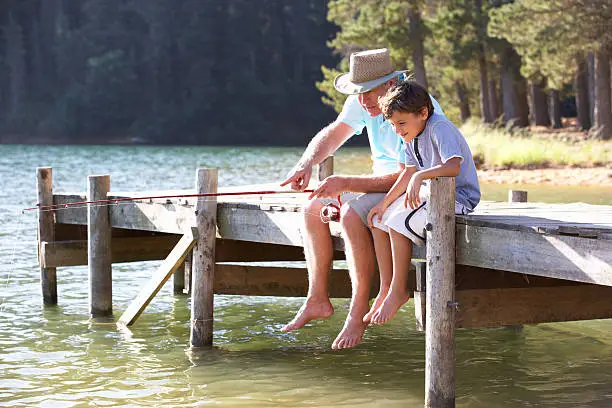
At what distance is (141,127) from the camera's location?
75.0 m

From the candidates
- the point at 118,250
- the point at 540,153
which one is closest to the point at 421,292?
the point at 118,250

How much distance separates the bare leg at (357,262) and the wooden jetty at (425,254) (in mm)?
314

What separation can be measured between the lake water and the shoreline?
13272mm

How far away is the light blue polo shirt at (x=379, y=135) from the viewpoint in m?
7.03

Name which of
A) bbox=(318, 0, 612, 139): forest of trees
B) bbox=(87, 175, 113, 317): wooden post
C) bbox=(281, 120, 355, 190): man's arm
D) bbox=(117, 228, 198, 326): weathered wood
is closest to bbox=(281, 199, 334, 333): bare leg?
bbox=(281, 120, 355, 190): man's arm

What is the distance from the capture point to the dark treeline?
76.4 metres

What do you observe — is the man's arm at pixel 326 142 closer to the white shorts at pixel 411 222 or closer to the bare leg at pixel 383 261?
the bare leg at pixel 383 261

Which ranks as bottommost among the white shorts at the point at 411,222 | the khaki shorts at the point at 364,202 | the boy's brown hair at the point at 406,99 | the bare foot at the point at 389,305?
the bare foot at the point at 389,305

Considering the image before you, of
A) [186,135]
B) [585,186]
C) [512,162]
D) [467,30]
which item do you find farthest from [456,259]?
[186,135]

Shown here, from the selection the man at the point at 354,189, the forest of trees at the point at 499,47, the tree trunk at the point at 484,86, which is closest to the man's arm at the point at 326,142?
the man at the point at 354,189

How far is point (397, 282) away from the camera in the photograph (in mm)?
6348

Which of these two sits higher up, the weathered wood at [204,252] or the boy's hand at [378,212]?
the boy's hand at [378,212]

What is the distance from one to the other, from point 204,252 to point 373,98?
218cm

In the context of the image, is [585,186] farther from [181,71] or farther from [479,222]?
[181,71]
